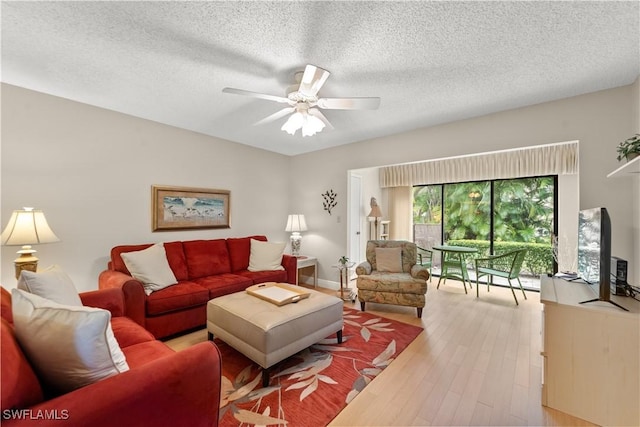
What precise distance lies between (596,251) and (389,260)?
2.08m

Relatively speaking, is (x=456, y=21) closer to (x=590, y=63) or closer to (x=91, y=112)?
(x=590, y=63)

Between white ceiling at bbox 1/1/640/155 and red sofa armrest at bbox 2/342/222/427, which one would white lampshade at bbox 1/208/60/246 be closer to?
white ceiling at bbox 1/1/640/155

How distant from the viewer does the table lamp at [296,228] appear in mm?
4406

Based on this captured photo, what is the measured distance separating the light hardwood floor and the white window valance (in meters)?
2.07

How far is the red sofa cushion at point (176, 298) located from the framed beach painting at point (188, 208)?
0.99 meters

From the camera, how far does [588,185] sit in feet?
8.00

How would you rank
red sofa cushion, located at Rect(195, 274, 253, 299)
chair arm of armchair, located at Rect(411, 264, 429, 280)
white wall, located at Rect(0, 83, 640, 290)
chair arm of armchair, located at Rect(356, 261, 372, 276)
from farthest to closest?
chair arm of armchair, located at Rect(356, 261, 372, 276) → chair arm of armchair, located at Rect(411, 264, 429, 280) → red sofa cushion, located at Rect(195, 274, 253, 299) → white wall, located at Rect(0, 83, 640, 290)

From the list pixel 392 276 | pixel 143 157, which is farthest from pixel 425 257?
pixel 143 157

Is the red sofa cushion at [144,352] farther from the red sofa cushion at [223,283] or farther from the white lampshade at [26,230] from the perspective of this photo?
the white lampshade at [26,230]

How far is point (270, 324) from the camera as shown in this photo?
192cm

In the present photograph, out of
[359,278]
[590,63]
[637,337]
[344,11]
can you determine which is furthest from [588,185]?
[344,11]

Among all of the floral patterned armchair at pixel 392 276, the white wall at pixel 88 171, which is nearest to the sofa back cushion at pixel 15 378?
the white wall at pixel 88 171

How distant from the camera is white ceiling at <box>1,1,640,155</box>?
4.89 feet

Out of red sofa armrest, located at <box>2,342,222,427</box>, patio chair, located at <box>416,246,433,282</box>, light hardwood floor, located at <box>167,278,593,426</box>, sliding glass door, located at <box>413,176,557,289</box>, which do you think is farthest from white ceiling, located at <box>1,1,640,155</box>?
patio chair, located at <box>416,246,433,282</box>
